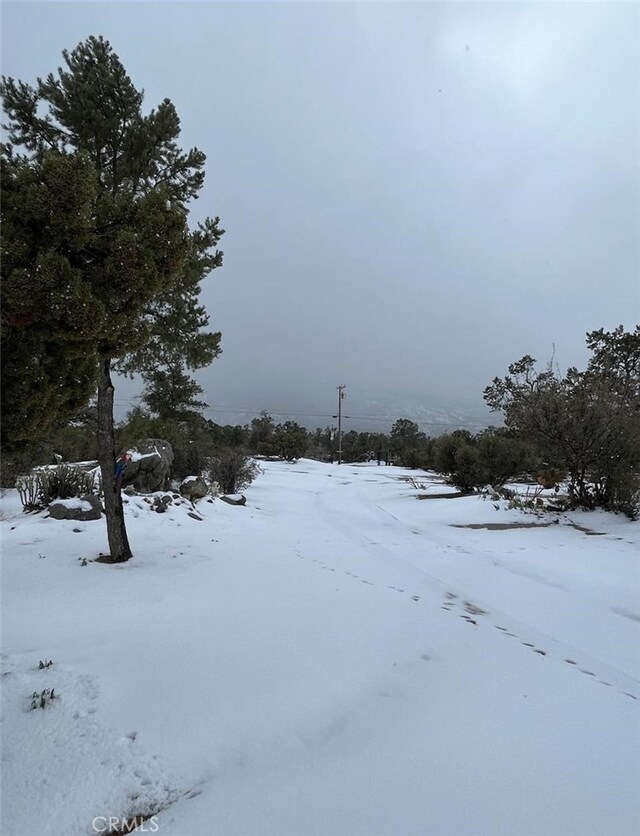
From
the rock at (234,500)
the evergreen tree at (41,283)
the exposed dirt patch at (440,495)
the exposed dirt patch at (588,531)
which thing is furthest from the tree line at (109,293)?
the exposed dirt patch at (440,495)

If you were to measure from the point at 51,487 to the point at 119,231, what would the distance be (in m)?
6.88

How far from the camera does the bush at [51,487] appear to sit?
327 inches

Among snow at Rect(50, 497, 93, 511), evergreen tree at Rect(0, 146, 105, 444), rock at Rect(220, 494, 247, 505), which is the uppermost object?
evergreen tree at Rect(0, 146, 105, 444)

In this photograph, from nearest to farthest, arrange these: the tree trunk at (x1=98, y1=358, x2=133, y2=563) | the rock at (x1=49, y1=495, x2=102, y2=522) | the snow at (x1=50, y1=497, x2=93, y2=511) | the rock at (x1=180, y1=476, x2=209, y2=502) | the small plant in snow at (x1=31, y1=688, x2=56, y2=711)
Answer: the small plant in snow at (x1=31, y1=688, x2=56, y2=711), the tree trunk at (x1=98, y1=358, x2=133, y2=563), the rock at (x1=49, y1=495, x2=102, y2=522), the snow at (x1=50, y1=497, x2=93, y2=511), the rock at (x1=180, y1=476, x2=209, y2=502)

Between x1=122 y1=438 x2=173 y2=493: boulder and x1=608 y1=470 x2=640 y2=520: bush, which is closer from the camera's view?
x1=608 y1=470 x2=640 y2=520: bush

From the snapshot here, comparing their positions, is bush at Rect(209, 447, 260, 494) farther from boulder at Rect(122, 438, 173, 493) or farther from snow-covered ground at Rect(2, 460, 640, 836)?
snow-covered ground at Rect(2, 460, 640, 836)

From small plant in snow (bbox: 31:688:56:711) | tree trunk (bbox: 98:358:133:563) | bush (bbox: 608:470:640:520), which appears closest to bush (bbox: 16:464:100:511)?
tree trunk (bbox: 98:358:133:563)

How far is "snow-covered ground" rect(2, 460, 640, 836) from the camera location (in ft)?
5.96

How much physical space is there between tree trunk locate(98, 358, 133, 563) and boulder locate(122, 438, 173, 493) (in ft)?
18.3

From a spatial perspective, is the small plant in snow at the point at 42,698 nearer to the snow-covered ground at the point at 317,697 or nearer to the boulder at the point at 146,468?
the snow-covered ground at the point at 317,697

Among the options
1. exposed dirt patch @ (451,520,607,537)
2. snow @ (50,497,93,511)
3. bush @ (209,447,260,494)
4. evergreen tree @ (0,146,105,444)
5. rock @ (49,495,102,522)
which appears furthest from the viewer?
bush @ (209,447,260,494)

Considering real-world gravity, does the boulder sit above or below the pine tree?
below

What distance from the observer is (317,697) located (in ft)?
8.57

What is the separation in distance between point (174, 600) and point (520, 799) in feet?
10.6
